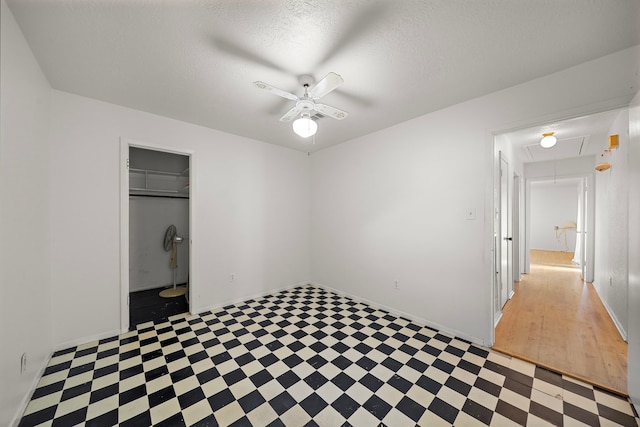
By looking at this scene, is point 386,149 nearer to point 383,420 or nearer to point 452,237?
point 452,237

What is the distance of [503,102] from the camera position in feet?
7.39

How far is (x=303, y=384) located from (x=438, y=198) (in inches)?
91.7

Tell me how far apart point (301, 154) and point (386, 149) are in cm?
175

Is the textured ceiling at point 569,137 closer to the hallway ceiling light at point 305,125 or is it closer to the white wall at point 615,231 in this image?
the white wall at point 615,231

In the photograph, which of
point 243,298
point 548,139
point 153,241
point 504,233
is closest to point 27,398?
point 243,298

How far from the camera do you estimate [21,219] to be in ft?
5.30

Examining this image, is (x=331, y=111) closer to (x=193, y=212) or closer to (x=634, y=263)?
(x=193, y=212)

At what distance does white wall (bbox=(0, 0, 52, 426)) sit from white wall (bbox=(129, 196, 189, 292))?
2135 millimetres

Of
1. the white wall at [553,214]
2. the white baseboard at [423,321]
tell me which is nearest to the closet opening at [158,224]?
the white baseboard at [423,321]

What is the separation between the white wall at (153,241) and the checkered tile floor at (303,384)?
1832 mm

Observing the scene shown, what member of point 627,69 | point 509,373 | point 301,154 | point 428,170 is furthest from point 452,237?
point 301,154

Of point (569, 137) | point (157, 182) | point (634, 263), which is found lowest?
point (634, 263)

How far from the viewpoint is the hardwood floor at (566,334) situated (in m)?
2.01

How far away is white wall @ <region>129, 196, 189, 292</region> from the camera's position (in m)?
4.12
